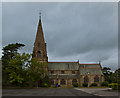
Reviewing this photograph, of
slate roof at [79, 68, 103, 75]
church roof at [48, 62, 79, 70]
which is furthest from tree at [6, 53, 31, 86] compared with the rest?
slate roof at [79, 68, 103, 75]

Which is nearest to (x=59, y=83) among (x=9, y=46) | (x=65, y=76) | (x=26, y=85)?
(x=65, y=76)

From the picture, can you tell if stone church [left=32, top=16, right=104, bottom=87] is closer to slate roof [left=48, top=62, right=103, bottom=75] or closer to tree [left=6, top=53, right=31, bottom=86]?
slate roof [left=48, top=62, right=103, bottom=75]

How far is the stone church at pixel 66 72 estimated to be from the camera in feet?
208

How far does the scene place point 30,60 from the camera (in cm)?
5056

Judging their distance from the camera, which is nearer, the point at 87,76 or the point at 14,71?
the point at 14,71

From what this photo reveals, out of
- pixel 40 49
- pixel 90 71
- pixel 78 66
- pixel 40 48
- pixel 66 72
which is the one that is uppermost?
pixel 40 48

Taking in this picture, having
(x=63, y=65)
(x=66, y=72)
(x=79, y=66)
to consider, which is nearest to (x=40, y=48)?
(x=63, y=65)

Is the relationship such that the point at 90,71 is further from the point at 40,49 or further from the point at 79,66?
the point at 40,49

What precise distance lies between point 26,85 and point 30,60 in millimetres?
8915

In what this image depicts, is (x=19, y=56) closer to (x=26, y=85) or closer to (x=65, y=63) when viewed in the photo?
(x=26, y=85)

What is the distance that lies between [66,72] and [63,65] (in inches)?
149

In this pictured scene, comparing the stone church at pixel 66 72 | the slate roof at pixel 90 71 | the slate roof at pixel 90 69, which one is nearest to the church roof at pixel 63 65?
the stone church at pixel 66 72

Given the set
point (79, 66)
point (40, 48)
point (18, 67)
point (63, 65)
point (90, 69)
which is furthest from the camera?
point (63, 65)

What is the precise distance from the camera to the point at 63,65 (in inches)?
2751
